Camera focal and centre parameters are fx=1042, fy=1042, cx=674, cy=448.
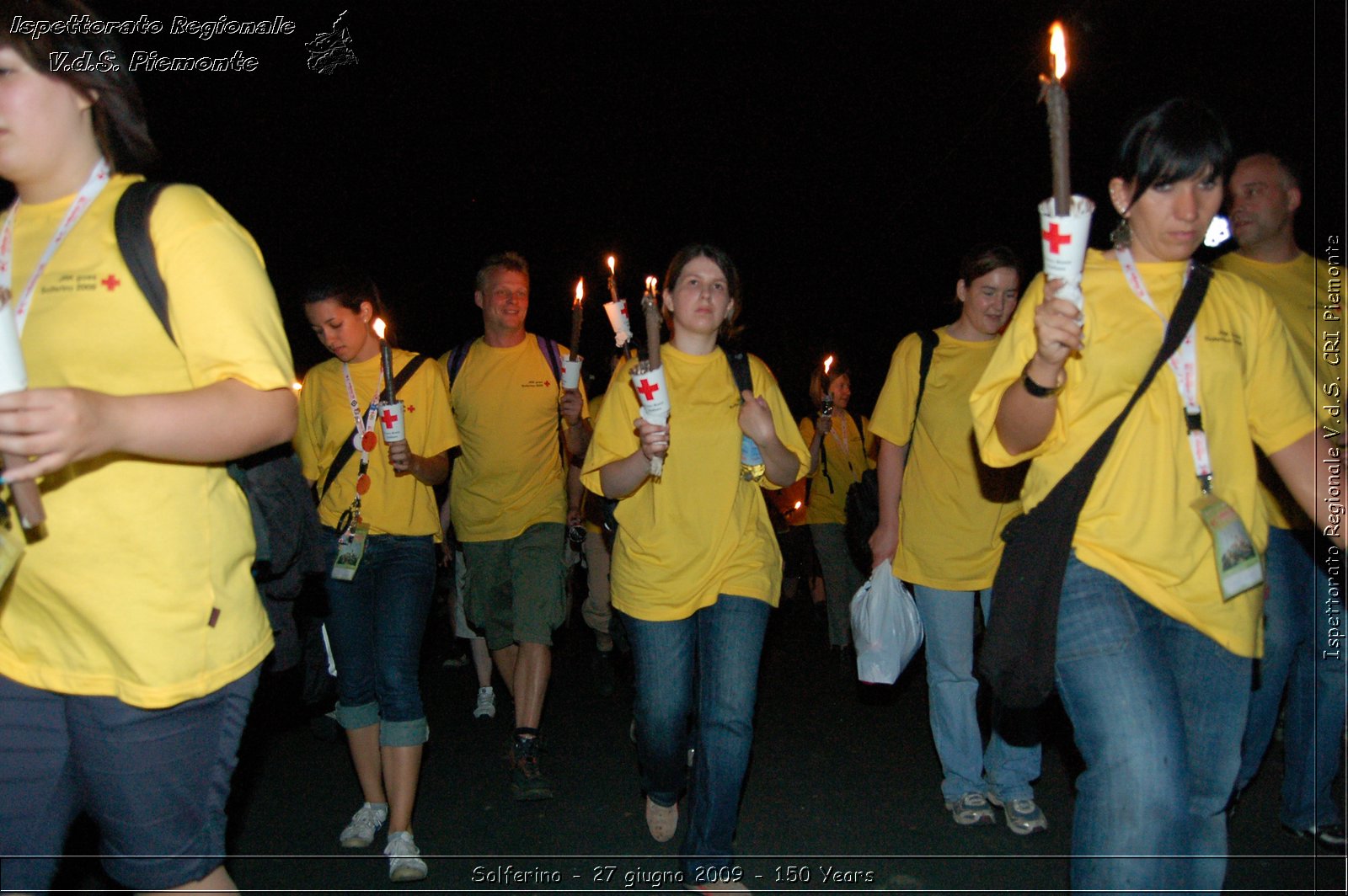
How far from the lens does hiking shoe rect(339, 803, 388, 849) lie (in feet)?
16.1

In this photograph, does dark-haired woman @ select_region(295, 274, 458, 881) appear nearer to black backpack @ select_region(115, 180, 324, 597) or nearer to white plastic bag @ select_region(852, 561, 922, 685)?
black backpack @ select_region(115, 180, 324, 597)

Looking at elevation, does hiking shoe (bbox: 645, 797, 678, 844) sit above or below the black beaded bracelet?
below

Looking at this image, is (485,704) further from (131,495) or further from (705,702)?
(131,495)

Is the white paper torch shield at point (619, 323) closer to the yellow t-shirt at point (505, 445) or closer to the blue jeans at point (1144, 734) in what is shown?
the yellow t-shirt at point (505, 445)

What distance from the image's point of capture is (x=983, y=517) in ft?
16.7

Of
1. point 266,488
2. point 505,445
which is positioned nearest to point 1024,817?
point 505,445

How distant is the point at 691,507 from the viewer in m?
4.24

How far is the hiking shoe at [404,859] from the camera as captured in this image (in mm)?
4488

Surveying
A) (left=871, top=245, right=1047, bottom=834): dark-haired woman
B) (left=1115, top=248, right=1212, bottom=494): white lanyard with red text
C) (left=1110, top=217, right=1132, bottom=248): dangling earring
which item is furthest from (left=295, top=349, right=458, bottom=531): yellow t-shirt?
(left=1115, top=248, right=1212, bottom=494): white lanyard with red text

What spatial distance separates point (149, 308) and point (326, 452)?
2936 mm

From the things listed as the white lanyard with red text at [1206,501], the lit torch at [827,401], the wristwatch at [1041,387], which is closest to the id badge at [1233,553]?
the white lanyard with red text at [1206,501]

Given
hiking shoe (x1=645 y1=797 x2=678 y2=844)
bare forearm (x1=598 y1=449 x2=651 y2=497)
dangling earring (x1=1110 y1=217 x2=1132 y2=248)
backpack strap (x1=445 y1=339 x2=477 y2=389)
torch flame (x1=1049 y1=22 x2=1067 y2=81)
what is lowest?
hiking shoe (x1=645 y1=797 x2=678 y2=844)

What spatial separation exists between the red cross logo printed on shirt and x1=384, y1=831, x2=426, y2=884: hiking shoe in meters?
3.63

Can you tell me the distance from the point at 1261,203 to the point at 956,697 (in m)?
2.64
